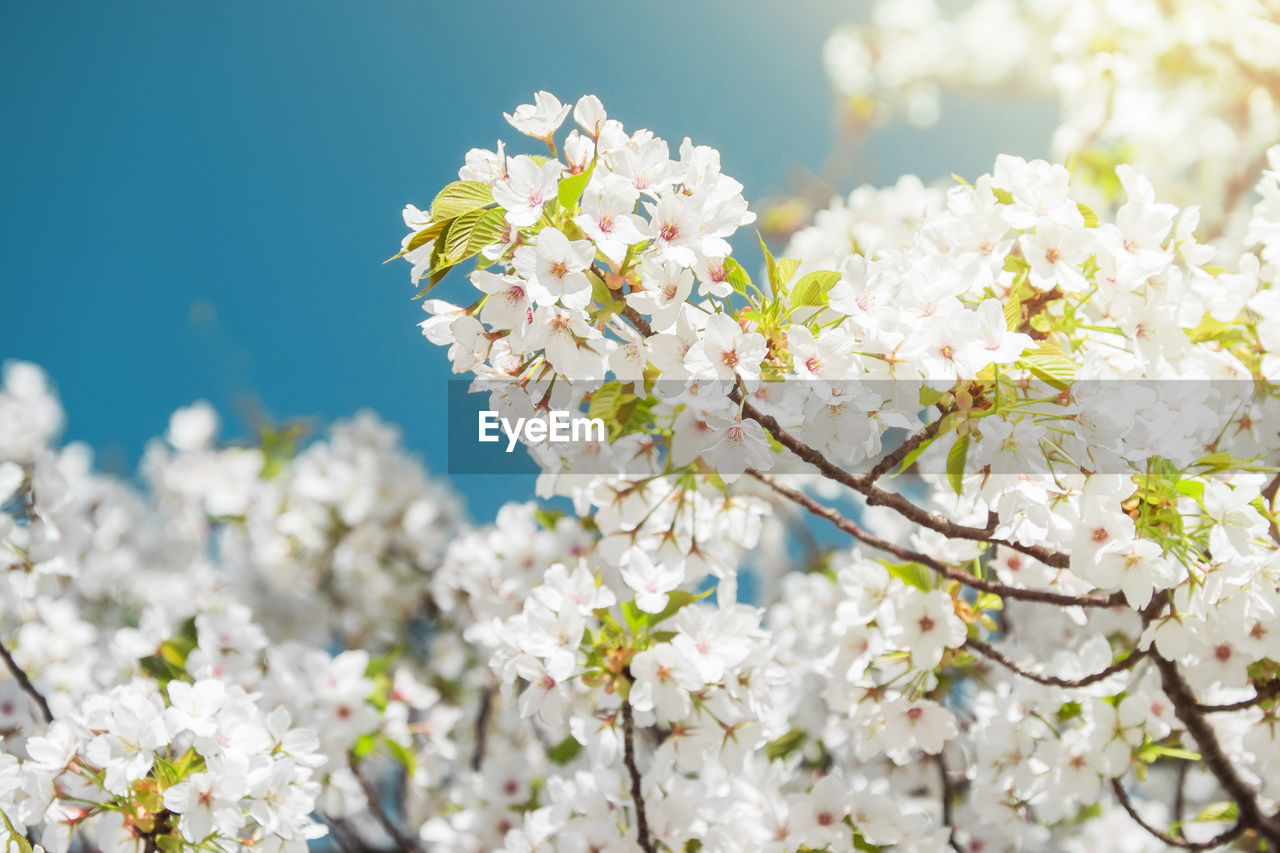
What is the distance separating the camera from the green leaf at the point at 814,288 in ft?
3.72

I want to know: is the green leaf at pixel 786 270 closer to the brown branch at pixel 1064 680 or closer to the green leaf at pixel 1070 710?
the brown branch at pixel 1064 680

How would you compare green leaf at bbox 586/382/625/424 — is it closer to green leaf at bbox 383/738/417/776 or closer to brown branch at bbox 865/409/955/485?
brown branch at bbox 865/409/955/485

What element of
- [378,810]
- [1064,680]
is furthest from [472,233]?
[378,810]

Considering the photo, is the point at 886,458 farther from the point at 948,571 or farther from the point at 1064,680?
the point at 1064,680

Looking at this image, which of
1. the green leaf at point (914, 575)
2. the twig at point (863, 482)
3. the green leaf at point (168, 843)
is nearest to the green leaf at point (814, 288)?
the twig at point (863, 482)

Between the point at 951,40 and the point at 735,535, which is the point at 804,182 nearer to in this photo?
the point at 951,40

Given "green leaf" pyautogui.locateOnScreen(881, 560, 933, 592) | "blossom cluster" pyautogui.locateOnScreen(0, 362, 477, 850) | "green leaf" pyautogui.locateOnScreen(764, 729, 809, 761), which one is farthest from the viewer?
"green leaf" pyautogui.locateOnScreen(764, 729, 809, 761)

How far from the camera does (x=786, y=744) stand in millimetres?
2348

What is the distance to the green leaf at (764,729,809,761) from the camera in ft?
7.63

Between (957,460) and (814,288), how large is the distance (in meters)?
0.30

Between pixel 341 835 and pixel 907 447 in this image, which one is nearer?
pixel 907 447

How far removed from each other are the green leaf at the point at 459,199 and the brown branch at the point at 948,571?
654mm

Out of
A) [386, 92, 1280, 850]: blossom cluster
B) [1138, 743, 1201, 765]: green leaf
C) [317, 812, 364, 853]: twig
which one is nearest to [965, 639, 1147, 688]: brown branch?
[386, 92, 1280, 850]: blossom cluster

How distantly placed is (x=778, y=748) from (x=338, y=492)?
2.32 metres
